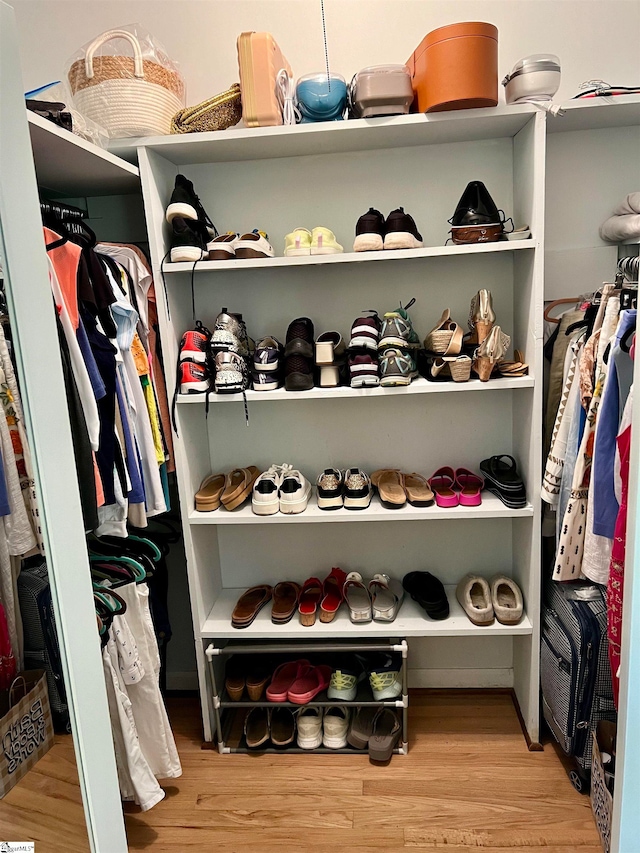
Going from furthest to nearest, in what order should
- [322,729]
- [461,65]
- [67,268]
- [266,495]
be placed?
[322,729]
[266,495]
[461,65]
[67,268]

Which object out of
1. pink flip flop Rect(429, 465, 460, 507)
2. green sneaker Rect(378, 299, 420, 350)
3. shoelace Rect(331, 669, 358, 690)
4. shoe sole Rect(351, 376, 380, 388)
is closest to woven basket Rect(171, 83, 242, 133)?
green sneaker Rect(378, 299, 420, 350)

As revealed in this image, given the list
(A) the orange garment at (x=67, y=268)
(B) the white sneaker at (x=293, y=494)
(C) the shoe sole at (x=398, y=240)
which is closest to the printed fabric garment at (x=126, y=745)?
(B) the white sneaker at (x=293, y=494)

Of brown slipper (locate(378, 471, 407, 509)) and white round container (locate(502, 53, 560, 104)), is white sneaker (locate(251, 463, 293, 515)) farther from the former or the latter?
white round container (locate(502, 53, 560, 104))

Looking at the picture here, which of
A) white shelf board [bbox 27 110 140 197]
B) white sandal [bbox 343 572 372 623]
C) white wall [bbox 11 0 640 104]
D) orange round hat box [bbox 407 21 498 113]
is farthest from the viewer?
white sandal [bbox 343 572 372 623]

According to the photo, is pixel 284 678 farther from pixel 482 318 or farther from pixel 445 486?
pixel 482 318

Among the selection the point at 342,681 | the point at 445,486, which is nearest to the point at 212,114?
the point at 445,486

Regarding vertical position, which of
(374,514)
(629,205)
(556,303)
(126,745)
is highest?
(629,205)

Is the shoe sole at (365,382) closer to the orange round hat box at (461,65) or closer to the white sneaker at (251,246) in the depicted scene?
the white sneaker at (251,246)

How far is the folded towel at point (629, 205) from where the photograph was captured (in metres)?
1.89

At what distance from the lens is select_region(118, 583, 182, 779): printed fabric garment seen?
→ 1.77m

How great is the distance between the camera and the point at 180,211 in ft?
6.23

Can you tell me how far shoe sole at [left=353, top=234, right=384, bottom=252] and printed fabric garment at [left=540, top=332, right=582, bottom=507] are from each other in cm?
64

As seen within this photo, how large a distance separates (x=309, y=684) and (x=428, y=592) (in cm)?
52

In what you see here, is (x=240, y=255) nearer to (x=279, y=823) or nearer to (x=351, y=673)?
(x=351, y=673)
